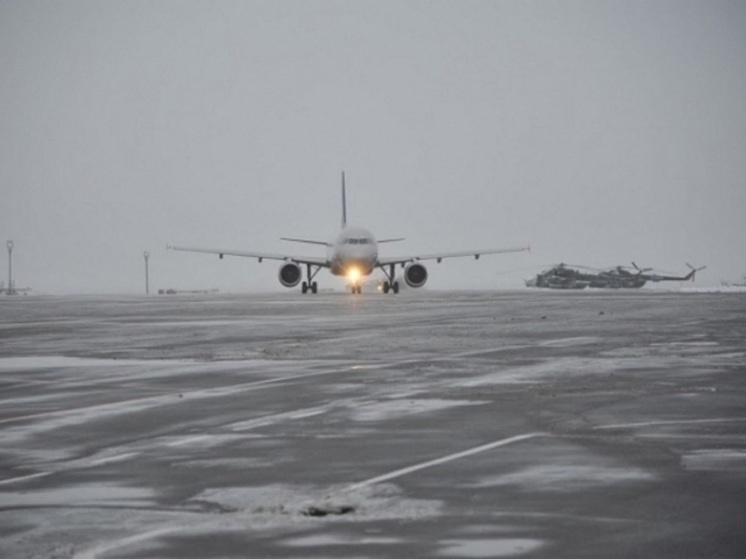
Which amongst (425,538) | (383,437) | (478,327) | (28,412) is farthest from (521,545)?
(478,327)

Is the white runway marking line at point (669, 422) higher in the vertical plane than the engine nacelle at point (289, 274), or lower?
lower

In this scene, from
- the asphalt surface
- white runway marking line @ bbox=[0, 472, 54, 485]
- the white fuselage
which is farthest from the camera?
the white fuselage

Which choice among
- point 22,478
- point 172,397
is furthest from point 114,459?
point 172,397

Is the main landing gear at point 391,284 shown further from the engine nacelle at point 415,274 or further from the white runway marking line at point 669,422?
the white runway marking line at point 669,422

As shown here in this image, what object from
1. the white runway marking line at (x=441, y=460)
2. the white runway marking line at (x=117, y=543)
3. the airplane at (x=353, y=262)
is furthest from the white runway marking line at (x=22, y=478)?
the airplane at (x=353, y=262)

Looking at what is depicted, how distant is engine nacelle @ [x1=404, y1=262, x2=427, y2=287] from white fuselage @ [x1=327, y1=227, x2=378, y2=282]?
104 inches

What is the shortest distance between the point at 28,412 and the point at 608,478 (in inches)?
313

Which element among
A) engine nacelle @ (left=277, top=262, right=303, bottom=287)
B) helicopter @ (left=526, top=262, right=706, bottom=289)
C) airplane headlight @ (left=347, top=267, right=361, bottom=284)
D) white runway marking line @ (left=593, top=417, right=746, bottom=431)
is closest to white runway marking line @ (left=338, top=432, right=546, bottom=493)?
white runway marking line @ (left=593, top=417, right=746, bottom=431)

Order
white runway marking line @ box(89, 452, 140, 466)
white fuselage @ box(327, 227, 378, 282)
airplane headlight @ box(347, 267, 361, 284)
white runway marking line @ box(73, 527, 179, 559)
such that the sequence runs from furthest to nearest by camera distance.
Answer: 1. airplane headlight @ box(347, 267, 361, 284)
2. white fuselage @ box(327, 227, 378, 282)
3. white runway marking line @ box(89, 452, 140, 466)
4. white runway marking line @ box(73, 527, 179, 559)

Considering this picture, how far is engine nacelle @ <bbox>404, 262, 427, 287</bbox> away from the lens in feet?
283

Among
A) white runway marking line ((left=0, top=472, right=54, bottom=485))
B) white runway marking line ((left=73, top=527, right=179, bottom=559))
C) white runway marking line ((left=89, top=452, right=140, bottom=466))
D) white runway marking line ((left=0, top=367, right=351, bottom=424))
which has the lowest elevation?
white runway marking line ((left=73, top=527, right=179, bottom=559))

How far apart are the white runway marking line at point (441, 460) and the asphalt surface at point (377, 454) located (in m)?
0.05

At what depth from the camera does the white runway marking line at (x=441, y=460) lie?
9.46 meters

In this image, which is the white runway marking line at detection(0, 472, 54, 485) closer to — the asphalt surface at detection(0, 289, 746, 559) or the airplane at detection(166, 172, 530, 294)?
the asphalt surface at detection(0, 289, 746, 559)
